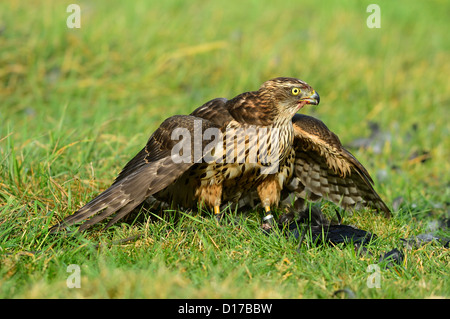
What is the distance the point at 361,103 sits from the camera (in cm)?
803

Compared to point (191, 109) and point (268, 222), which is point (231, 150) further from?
point (191, 109)

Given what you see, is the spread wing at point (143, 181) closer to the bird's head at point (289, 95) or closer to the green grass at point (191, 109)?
→ the green grass at point (191, 109)

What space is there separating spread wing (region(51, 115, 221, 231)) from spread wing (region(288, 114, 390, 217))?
0.79 meters

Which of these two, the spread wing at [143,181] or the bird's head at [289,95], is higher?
the bird's head at [289,95]

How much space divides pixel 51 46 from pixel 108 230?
158 inches

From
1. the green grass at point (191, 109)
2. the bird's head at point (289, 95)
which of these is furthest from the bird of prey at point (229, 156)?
the green grass at point (191, 109)

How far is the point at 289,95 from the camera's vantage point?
4289 millimetres

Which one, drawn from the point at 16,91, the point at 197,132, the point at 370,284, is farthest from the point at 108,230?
the point at 16,91

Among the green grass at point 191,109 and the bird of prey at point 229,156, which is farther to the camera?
the bird of prey at point 229,156

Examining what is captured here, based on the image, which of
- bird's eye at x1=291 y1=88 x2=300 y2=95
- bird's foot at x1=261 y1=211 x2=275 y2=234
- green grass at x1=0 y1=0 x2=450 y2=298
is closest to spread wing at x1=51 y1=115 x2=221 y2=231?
green grass at x1=0 y1=0 x2=450 y2=298

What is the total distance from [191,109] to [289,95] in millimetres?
3059

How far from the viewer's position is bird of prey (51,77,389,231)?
3.92 m

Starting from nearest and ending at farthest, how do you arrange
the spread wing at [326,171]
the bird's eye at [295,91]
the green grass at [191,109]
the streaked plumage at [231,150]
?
the green grass at [191,109] < the streaked plumage at [231,150] < the bird's eye at [295,91] < the spread wing at [326,171]

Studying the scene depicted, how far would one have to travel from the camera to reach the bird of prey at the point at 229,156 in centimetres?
392
